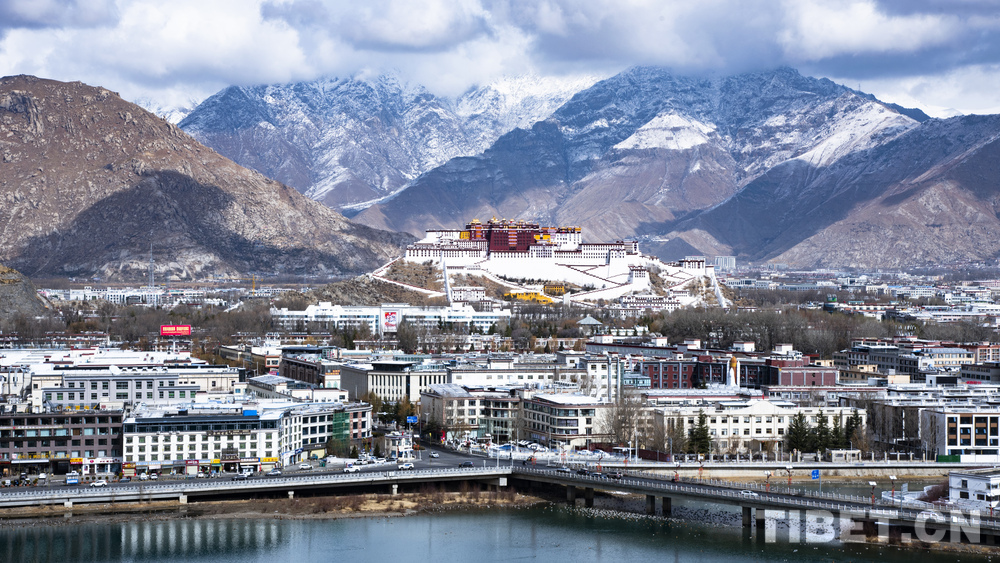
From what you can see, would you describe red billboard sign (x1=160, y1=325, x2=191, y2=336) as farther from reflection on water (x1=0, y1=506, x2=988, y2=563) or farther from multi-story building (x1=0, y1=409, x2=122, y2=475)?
reflection on water (x1=0, y1=506, x2=988, y2=563)

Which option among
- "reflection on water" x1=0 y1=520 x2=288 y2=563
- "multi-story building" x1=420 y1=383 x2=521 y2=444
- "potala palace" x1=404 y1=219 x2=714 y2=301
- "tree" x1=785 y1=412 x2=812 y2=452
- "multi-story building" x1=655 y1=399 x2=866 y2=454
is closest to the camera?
"reflection on water" x1=0 y1=520 x2=288 y2=563

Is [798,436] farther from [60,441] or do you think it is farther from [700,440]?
[60,441]

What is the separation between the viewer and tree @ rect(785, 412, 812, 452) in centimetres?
6656

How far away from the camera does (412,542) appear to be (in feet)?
169

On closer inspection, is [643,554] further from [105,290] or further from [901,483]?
[105,290]

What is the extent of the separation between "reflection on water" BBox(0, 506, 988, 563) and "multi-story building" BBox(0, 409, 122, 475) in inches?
308

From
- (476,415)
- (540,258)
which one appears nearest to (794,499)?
(476,415)

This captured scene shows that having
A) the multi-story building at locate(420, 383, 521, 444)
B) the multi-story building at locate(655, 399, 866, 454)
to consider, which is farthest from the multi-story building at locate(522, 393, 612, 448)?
the multi-story building at locate(655, 399, 866, 454)

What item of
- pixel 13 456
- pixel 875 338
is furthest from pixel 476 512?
pixel 875 338

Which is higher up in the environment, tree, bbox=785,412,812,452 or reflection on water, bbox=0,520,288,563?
tree, bbox=785,412,812,452

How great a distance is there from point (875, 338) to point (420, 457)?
62466mm

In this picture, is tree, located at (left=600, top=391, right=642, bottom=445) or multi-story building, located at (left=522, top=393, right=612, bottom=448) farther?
multi-story building, located at (left=522, top=393, right=612, bottom=448)

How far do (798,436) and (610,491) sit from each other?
1108cm

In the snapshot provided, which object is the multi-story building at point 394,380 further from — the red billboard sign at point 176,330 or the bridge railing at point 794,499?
the red billboard sign at point 176,330
